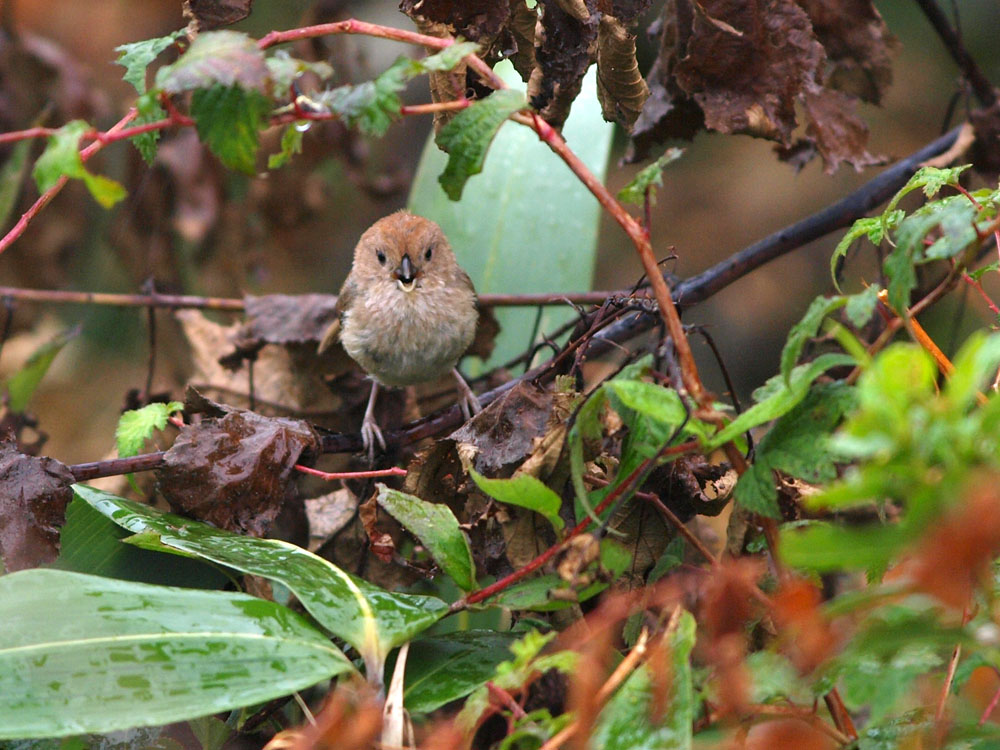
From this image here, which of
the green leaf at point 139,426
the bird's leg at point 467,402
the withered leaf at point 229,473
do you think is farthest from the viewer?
the bird's leg at point 467,402

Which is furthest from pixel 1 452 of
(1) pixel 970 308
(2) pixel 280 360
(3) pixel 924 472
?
(1) pixel 970 308

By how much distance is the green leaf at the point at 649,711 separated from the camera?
1076 mm

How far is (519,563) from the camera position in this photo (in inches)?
59.0

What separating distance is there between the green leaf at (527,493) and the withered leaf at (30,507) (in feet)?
2.83

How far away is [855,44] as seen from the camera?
94.8 inches

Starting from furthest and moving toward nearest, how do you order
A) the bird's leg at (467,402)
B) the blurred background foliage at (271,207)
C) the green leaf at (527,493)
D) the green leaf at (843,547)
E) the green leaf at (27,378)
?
the blurred background foliage at (271,207) < the green leaf at (27,378) < the bird's leg at (467,402) < the green leaf at (527,493) < the green leaf at (843,547)

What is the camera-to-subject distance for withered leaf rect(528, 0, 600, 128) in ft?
5.56

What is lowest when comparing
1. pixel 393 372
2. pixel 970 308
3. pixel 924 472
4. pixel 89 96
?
pixel 970 308

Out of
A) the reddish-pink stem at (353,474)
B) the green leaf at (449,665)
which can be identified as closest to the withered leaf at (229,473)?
the reddish-pink stem at (353,474)

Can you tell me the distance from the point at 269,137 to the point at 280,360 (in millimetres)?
1096

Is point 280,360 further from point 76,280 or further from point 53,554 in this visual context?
point 76,280

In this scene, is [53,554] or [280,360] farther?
[280,360]

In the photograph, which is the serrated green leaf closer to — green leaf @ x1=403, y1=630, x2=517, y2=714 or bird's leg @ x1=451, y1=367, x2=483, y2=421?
green leaf @ x1=403, y1=630, x2=517, y2=714

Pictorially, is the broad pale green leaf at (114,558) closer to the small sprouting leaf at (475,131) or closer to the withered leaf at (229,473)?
the withered leaf at (229,473)
